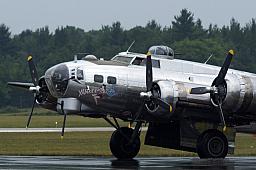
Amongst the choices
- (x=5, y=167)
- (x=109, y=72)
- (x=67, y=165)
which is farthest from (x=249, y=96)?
(x=5, y=167)

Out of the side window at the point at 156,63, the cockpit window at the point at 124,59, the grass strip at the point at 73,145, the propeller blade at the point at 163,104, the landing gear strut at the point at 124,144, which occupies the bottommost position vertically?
the grass strip at the point at 73,145

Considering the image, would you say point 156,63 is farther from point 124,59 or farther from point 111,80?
point 111,80

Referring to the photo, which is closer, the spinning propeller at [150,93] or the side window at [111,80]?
the spinning propeller at [150,93]

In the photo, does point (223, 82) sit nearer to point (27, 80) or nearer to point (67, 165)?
point (67, 165)

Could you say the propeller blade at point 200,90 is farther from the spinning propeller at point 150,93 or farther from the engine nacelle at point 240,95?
the spinning propeller at point 150,93

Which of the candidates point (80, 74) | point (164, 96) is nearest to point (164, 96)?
point (164, 96)

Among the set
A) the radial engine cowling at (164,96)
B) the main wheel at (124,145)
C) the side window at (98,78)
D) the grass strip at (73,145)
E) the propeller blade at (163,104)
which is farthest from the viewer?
the grass strip at (73,145)

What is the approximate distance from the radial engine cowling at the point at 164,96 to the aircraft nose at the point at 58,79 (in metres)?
3.32

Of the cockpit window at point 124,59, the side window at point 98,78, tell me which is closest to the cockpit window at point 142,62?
the cockpit window at point 124,59

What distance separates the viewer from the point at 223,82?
110ft

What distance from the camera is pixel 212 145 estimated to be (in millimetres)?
33531

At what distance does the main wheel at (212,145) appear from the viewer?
109 feet

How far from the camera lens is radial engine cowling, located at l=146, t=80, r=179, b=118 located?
3316cm

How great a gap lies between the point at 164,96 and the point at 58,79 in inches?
163
